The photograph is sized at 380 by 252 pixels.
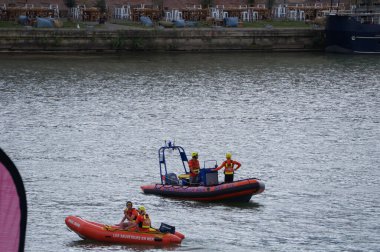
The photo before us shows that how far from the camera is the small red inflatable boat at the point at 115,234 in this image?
19.5 m

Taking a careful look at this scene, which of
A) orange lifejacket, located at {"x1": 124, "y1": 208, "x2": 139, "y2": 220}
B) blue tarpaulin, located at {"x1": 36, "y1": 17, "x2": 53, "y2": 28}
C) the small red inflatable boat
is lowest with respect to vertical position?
the small red inflatable boat

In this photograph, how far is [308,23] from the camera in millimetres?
68250

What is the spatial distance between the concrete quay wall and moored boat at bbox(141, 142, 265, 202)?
37176 mm

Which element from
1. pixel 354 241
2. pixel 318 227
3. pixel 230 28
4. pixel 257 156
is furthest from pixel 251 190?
pixel 230 28

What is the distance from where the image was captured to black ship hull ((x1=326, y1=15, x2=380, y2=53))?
6569 cm

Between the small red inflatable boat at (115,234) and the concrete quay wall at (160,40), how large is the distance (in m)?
42.1

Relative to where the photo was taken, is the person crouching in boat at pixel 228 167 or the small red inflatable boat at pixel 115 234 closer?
the small red inflatable boat at pixel 115 234

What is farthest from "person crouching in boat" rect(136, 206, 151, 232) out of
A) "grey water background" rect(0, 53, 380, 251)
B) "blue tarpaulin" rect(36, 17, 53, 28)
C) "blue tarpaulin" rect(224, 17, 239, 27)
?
"blue tarpaulin" rect(224, 17, 239, 27)

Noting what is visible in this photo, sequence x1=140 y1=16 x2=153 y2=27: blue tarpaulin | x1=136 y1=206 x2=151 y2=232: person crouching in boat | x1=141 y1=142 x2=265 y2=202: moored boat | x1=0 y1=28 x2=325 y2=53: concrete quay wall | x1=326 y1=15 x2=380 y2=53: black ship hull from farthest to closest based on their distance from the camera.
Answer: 1. x1=326 y1=15 x2=380 y2=53: black ship hull
2. x1=140 y1=16 x2=153 y2=27: blue tarpaulin
3. x1=0 y1=28 x2=325 y2=53: concrete quay wall
4. x1=141 y1=142 x2=265 y2=202: moored boat
5. x1=136 y1=206 x2=151 y2=232: person crouching in boat

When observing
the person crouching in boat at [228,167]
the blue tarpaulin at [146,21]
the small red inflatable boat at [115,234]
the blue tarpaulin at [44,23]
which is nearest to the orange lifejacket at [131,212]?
the small red inflatable boat at [115,234]

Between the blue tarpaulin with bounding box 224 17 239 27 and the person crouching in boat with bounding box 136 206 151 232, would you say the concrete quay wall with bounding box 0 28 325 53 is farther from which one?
the person crouching in boat with bounding box 136 206 151 232

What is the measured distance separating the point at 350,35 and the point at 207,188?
4410 centimetres

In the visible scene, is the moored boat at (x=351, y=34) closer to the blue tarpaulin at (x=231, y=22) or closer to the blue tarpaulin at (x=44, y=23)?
the blue tarpaulin at (x=231, y=22)

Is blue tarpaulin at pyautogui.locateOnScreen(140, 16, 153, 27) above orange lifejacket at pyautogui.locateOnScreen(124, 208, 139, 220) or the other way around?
above
